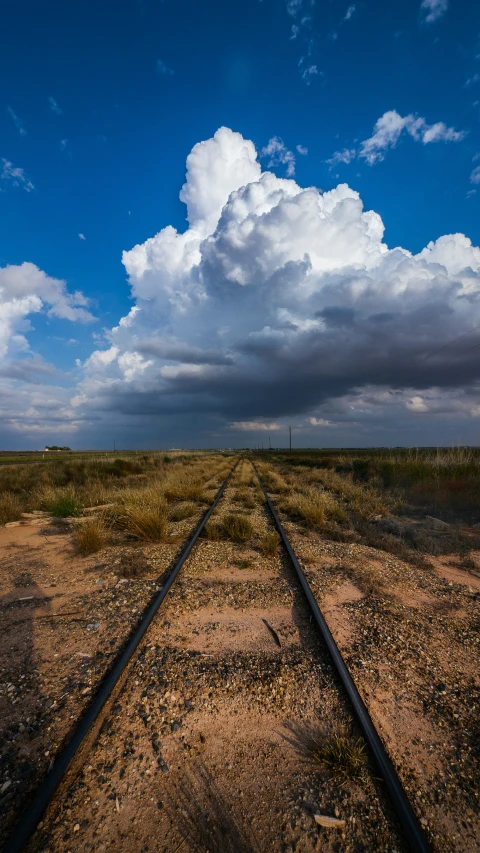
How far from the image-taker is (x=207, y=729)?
2902 millimetres

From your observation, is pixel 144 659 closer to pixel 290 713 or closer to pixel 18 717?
pixel 18 717

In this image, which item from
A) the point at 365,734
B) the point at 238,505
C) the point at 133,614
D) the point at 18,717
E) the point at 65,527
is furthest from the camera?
the point at 238,505

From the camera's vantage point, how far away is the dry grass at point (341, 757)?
2408 mm

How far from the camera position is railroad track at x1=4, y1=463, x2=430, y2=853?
2.10 m

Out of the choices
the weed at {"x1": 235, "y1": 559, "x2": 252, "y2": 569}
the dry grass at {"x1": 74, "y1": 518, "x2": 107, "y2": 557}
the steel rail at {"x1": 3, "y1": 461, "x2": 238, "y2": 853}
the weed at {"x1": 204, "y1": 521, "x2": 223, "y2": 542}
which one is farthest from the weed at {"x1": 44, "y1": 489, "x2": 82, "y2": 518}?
the steel rail at {"x1": 3, "y1": 461, "x2": 238, "y2": 853}

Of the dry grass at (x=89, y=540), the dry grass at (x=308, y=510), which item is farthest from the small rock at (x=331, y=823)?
the dry grass at (x=308, y=510)

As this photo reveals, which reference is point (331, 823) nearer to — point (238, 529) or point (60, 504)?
point (238, 529)

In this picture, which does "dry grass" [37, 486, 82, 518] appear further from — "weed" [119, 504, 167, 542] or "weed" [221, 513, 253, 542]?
"weed" [221, 513, 253, 542]

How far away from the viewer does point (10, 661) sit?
3777 mm

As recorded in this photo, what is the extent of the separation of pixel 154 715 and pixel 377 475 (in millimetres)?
17644

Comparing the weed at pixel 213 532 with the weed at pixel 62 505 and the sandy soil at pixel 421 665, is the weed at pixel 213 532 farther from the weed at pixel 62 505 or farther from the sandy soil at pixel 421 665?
the weed at pixel 62 505

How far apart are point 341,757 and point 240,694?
42.2 inches

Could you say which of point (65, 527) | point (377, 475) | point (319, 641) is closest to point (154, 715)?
point (319, 641)

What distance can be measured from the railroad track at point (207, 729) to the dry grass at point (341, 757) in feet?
0.31
